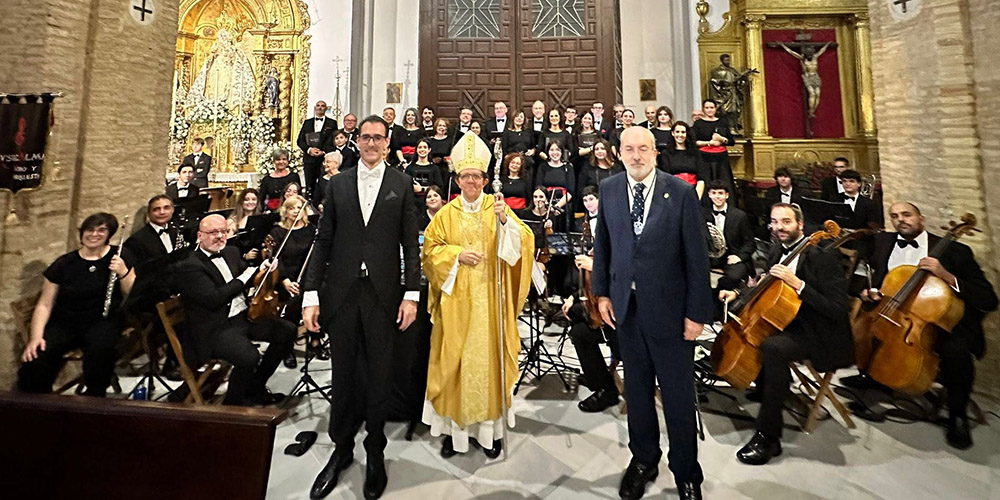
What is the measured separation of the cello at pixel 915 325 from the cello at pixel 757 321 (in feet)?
2.19

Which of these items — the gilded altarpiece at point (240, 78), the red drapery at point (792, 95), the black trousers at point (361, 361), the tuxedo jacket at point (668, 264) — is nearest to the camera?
the tuxedo jacket at point (668, 264)

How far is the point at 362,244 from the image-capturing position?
241 cm

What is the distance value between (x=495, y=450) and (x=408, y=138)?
575 cm

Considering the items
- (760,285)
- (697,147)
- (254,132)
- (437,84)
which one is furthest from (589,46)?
(760,285)

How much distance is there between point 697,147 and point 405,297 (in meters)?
5.33

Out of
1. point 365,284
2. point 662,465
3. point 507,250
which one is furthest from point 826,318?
point 365,284

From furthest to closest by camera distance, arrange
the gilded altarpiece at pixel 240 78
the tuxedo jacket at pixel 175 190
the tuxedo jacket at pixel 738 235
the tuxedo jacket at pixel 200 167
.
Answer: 1. the gilded altarpiece at pixel 240 78
2. the tuxedo jacket at pixel 200 167
3. the tuxedo jacket at pixel 175 190
4. the tuxedo jacket at pixel 738 235

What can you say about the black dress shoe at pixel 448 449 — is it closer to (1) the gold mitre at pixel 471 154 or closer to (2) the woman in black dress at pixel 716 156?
(1) the gold mitre at pixel 471 154

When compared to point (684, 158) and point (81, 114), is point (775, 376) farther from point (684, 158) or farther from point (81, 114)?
point (81, 114)

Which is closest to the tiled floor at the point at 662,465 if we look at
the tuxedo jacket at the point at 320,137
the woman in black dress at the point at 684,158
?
the woman in black dress at the point at 684,158

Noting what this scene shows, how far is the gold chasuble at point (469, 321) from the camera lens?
277 centimetres

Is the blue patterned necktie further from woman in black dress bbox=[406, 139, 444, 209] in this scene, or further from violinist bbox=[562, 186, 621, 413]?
woman in black dress bbox=[406, 139, 444, 209]

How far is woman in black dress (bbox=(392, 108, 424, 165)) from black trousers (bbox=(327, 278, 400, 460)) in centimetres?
510

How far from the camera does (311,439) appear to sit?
3008mm
